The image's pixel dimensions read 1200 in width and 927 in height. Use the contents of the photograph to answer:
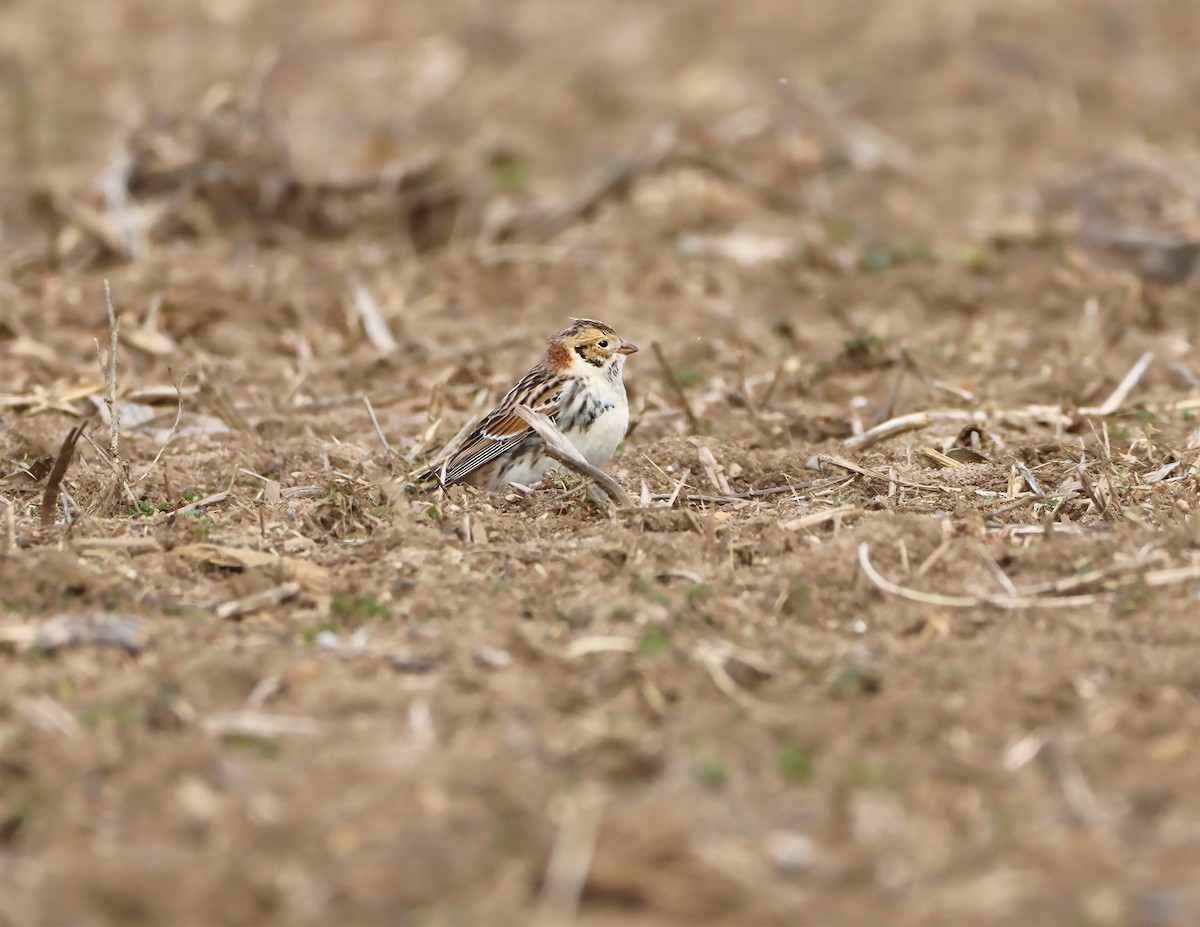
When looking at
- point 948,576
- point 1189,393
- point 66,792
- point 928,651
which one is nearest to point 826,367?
point 1189,393

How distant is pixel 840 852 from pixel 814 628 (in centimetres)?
172

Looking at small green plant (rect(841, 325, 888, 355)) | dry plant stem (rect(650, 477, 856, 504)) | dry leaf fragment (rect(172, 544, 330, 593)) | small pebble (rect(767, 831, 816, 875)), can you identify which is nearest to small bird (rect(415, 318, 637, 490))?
dry plant stem (rect(650, 477, 856, 504))

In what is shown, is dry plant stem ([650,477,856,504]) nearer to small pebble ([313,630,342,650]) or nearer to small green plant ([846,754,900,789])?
small pebble ([313,630,342,650])

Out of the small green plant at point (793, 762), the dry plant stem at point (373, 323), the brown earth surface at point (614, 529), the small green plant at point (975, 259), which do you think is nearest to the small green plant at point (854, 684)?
the brown earth surface at point (614, 529)

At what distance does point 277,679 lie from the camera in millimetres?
5945

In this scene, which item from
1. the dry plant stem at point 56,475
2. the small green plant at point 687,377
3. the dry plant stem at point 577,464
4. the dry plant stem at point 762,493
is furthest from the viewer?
the small green plant at point 687,377

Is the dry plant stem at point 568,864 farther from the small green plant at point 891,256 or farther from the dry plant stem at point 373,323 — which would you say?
the small green plant at point 891,256

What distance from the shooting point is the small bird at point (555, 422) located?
28.9ft

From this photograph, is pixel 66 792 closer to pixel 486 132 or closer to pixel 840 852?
pixel 840 852

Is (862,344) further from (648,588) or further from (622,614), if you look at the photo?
(622,614)

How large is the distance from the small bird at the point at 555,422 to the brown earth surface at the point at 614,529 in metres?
0.27

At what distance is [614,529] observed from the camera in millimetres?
7496

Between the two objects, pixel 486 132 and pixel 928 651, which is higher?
pixel 928 651

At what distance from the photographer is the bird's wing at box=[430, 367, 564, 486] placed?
885 centimetres
